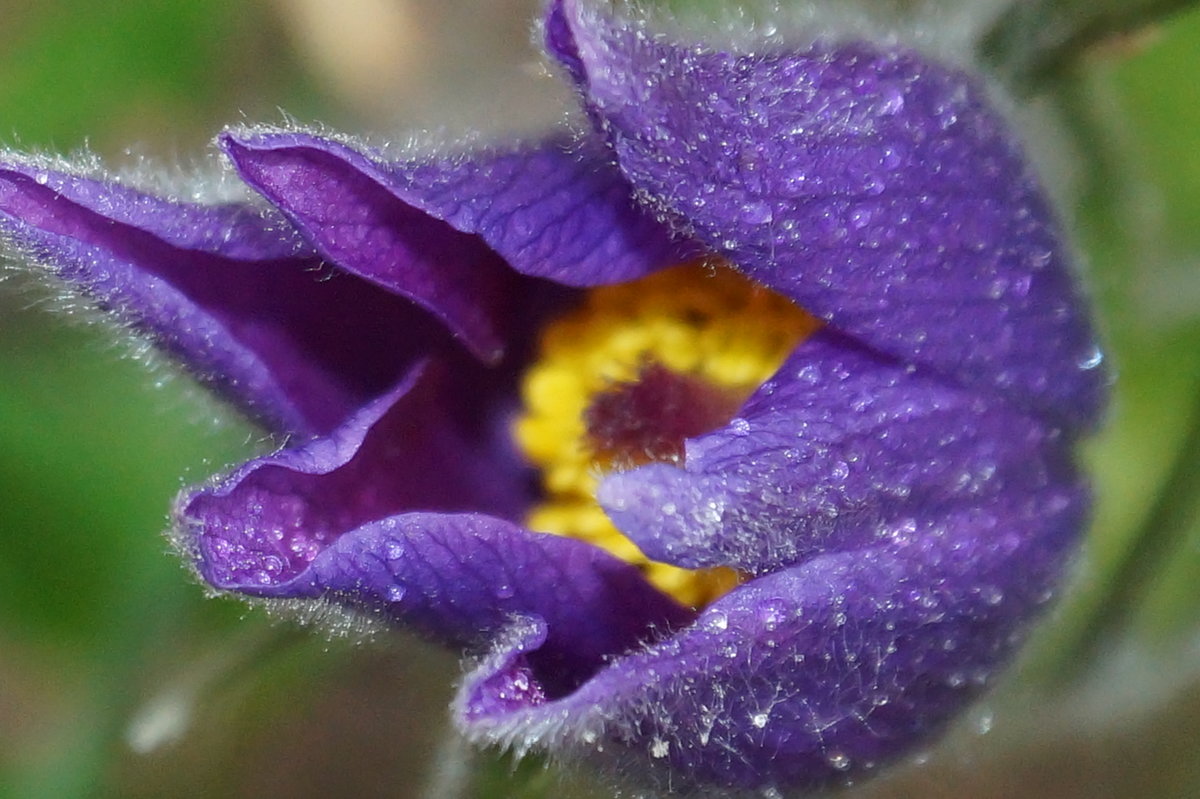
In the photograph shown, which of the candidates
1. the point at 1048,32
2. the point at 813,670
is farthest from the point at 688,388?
the point at 1048,32

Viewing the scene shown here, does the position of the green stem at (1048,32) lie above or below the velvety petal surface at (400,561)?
above

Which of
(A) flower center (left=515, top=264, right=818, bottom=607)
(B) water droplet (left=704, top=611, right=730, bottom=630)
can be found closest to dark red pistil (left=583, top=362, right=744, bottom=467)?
(A) flower center (left=515, top=264, right=818, bottom=607)

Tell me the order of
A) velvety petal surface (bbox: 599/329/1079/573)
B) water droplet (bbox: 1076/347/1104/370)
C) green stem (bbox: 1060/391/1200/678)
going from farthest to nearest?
green stem (bbox: 1060/391/1200/678) < water droplet (bbox: 1076/347/1104/370) < velvety petal surface (bbox: 599/329/1079/573)

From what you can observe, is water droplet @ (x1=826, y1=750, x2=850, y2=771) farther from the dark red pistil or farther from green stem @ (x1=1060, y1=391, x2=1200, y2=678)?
green stem @ (x1=1060, y1=391, x2=1200, y2=678)

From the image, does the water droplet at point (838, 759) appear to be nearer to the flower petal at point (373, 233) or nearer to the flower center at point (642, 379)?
the flower center at point (642, 379)

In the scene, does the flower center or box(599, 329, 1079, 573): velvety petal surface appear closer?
box(599, 329, 1079, 573): velvety petal surface

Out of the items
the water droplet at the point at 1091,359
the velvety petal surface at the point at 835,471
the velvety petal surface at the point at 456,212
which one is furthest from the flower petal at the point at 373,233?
the water droplet at the point at 1091,359
